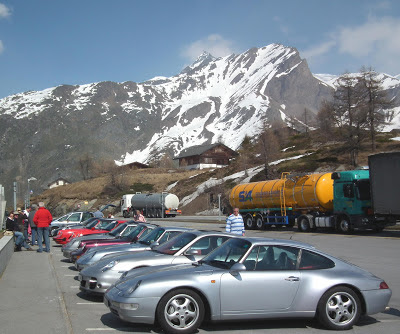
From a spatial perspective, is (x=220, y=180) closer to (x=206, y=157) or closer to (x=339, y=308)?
(x=206, y=157)

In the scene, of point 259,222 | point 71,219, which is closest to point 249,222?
point 259,222

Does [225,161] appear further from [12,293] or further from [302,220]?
[12,293]

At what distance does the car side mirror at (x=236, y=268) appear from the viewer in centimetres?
668

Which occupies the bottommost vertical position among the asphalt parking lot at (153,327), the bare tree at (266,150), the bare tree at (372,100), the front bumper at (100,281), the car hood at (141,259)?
the asphalt parking lot at (153,327)

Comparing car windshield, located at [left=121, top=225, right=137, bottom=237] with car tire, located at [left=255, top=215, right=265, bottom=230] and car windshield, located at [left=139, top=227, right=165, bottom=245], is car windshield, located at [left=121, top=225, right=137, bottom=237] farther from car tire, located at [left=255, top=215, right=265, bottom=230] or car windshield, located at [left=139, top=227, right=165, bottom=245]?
car tire, located at [left=255, top=215, right=265, bottom=230]

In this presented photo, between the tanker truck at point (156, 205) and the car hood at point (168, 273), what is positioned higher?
the tanker truck at point (156, 205)

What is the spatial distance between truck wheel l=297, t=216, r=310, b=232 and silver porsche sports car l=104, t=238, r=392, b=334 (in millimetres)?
20931

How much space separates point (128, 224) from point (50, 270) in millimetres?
2895

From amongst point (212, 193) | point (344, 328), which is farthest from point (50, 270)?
point (212, 193)

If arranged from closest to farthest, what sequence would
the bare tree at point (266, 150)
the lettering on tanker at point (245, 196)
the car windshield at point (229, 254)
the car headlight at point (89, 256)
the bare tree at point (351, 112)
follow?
the car windshield at point (229, 254) → the car headlight at point (89, 256) → the lettering on tanker at point (245, 196) → the bare tree at point (351, 112) → the bare tree at point (266, 150)

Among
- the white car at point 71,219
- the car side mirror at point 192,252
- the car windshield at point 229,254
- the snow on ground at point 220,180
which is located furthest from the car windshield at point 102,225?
the snow on ground at point 220,180

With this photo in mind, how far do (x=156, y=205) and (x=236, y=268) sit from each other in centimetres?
5248

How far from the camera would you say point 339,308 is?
7023 millimetres

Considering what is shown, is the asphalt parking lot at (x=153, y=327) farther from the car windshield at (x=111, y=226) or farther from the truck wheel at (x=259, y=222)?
the truck wheel at (x=259, y=222)
